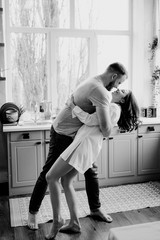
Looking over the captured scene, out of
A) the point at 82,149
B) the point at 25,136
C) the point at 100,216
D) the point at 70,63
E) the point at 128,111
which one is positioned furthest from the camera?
the point at 70,63

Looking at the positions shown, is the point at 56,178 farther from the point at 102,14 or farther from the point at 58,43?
the point at 102,14

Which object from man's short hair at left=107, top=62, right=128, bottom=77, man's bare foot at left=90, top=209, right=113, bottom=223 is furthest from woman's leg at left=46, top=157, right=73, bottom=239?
man's short hair at left=107, top=62, right=128, bottom=77

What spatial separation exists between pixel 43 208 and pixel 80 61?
2.05 meters

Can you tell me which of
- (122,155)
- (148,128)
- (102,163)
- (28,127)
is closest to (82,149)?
(28,127)

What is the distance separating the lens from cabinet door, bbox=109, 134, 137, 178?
3916 mm

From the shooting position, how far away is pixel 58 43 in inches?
172

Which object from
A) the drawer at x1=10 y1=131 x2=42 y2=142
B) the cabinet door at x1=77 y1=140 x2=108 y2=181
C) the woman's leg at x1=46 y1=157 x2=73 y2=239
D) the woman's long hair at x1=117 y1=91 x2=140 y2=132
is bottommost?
Result: the cabinet door at x1=77 y1=140 x2=108 y2=181

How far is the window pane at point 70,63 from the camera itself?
4.40 meters

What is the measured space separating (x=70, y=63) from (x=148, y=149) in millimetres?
1502

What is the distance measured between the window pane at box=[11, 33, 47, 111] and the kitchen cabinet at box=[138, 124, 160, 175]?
1.39 meters

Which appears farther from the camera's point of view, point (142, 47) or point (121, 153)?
point (142, 47)

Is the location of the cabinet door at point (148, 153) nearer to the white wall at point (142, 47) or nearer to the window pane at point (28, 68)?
the white wall at point (142, 47)

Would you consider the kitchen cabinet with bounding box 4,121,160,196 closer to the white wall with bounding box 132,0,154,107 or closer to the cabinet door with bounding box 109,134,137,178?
the cabinet door with bounding box 109,134,137,178

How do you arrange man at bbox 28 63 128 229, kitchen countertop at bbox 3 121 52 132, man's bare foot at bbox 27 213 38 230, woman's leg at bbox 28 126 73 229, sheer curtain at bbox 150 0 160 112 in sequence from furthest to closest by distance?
sheer curtain at bbox 150 0 160 112 < kitchen countertop at bbox 3 121 52 132 < man's bare foot at bbox 27 213 38 230 < woman's leg at bbox 28 126 73 229 < man at bbox 28 63 128 229
